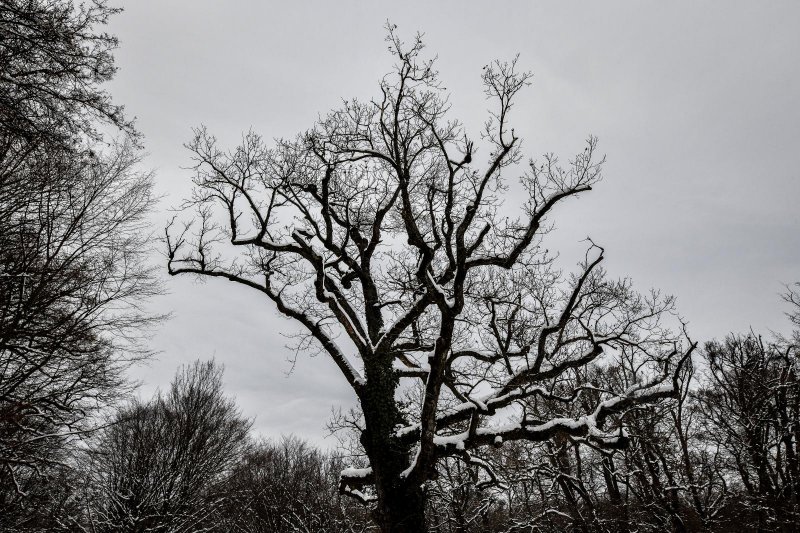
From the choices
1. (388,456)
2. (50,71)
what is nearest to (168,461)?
(388,456)

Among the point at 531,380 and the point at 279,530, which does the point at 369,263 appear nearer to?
the point at 531,380

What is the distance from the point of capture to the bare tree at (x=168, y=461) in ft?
42.1

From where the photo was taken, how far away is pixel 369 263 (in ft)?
33.5

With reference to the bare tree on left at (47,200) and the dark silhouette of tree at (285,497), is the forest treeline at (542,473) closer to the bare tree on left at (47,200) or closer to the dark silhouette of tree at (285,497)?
the dark silhouette of tree at (285,497)

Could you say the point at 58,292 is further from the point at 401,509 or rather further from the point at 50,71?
the point at 401,509

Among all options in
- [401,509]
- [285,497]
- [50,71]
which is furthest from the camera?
[285,497]

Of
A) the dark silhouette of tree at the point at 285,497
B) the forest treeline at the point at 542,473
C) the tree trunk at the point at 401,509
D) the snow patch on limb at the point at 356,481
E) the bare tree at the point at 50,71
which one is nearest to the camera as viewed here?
the bare tree at the point at 50,71

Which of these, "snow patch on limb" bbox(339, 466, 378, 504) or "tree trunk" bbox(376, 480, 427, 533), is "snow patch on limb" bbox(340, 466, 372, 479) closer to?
"snow patch on limb" bbox(339, 466, 378, 504)

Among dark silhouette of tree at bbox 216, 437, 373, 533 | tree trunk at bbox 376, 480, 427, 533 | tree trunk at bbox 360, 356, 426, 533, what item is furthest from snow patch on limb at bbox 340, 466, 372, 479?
dark silhouette of tree at bbox 216, 437, 373, 533

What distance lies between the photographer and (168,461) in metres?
15.2

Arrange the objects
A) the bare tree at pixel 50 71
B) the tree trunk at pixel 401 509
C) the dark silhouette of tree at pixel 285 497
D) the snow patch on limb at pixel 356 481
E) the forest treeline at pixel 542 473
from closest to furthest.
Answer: the bare tree at pixel 50 71 → the tree trunk at pixel 401 509 → the snow patch on limb at pixel 356 481 → the forest treeline at pixel 542 473 → the dark silhouette of tree at pixel 285 497

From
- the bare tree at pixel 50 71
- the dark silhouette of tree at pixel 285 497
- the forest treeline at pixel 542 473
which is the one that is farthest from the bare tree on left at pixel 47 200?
the dark silhouette of tree at pixel 285 497

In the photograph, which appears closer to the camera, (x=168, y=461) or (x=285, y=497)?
(x=168, y=461)

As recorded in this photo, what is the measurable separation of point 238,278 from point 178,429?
10572 mm
